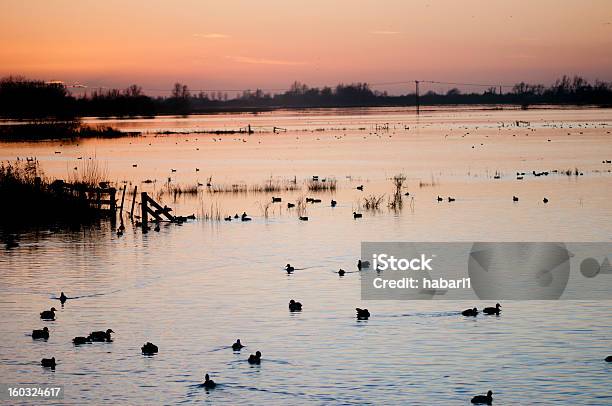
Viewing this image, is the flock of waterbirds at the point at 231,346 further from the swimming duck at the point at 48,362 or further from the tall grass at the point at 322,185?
the tall grass at the point at 322,185

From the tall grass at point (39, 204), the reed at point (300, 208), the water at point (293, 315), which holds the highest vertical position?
the tall grass at point (39, 204)

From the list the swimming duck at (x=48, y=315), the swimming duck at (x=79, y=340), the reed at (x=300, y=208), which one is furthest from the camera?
the reed at (x=300, y=208)

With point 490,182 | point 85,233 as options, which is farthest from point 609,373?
point 490,182

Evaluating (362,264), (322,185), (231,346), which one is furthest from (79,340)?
(322,185)

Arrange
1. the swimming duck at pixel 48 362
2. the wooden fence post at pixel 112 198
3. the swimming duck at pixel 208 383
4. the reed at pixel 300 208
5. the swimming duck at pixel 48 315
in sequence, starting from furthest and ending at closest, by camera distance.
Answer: the reed at pixel 300 208 → the wooden fence post at pixel 112 198 → the swimming duck at pixel 48 315 → the swimming duck at pixel 48 362 → the swimming duck at pixel 208 383

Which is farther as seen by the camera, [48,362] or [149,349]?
[149,349]

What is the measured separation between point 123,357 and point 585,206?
33.3 m

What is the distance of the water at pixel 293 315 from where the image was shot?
1945 centimetres

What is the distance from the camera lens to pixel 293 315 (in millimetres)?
25891

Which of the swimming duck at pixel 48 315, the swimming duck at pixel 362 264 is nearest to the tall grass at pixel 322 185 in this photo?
the swimming duck at pixel 362 264

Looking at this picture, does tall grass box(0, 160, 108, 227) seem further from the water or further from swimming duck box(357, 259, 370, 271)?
swimming duck box(357, 259, 370, 271)

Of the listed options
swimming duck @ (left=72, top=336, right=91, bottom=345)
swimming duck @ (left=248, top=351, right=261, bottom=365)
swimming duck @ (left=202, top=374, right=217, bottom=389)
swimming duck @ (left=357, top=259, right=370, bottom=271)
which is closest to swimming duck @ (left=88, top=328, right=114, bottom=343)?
swimming duck @ (left=72, top=336, right=91, bottom=345)

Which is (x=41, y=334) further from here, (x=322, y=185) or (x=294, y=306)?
(x=322, y=185)

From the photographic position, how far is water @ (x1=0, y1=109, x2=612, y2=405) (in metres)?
19.5
